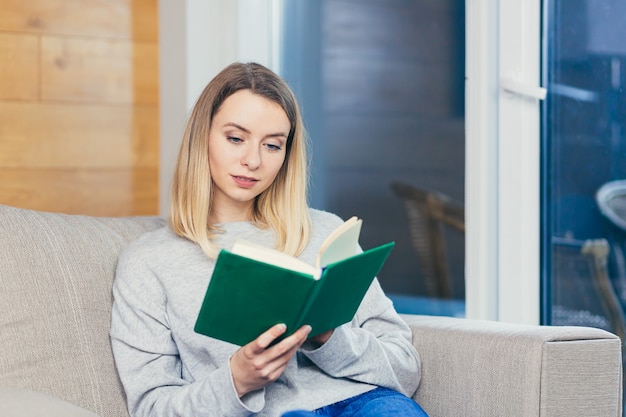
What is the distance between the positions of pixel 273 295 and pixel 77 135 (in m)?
1.65

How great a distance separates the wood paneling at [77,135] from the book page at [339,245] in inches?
59.8

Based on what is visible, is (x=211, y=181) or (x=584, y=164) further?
(x=584, y=164)

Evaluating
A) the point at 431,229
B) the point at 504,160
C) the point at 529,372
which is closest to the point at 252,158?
the point at 529,372

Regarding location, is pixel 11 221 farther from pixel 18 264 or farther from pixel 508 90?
pixel 508 90

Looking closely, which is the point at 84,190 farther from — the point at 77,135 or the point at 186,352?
the point at 186,352

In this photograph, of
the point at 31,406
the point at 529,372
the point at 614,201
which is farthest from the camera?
the point at 614,201

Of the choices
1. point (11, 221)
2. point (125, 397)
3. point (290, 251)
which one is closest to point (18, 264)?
point (11, 221)

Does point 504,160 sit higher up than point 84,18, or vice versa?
point 84,18

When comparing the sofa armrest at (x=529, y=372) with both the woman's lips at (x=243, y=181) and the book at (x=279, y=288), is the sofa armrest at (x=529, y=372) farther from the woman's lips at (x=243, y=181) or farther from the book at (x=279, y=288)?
the woman's lips at (x=243, y=181)

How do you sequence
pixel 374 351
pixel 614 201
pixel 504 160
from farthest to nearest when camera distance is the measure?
pixel 504 160 < pixel 614 201 < pixel 374 351

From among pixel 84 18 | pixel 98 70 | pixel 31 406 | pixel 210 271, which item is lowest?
pixel 31 406

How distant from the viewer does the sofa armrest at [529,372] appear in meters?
1.44

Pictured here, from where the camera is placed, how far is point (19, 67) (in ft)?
8.50

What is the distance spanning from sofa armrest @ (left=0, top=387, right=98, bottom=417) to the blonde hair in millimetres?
445
